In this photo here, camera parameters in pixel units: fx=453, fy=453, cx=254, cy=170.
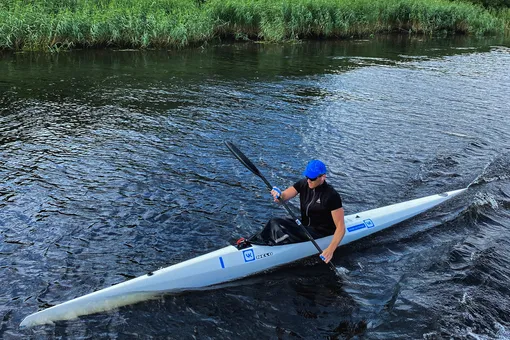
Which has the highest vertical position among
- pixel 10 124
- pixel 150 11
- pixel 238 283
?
pixel 150 11

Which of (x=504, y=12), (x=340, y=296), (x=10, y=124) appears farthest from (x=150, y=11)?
(x=504, y=12)

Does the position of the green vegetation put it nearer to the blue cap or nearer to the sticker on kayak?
the sticker on kayak

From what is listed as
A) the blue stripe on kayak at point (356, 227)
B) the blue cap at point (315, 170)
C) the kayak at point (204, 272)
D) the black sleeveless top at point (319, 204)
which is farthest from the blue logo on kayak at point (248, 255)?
the blue stripe on kayak at point (356, 227)

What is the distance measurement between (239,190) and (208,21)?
58.4ft

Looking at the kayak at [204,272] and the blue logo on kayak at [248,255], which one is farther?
the blue logo on kayak at [248,255]

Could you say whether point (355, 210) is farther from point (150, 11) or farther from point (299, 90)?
point (150, 11)

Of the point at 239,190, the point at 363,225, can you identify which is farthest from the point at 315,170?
the point at 239,190

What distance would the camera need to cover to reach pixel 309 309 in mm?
6035

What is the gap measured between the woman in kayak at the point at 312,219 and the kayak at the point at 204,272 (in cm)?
14

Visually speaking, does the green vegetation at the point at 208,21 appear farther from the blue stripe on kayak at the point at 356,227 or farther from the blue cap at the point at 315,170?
Result: the blue cap at the point at 315,170

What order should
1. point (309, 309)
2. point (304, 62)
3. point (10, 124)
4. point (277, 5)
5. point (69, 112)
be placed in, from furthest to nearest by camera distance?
point (277, 5)
point (304, 62)
point (69, 112)
point (10, 124)
point (309, 309)

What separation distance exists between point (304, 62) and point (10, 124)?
14268 millimetres

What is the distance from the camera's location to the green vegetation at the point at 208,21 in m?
20.5

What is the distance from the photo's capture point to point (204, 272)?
641cm
